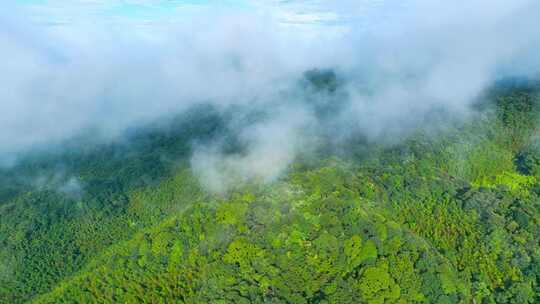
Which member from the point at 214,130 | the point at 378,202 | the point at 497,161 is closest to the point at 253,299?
the point at 378,202

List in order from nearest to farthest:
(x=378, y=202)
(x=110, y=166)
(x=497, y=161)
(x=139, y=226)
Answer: (x=378, y=202) < (x=139, y=226) < (x=497, y=161) < (x=110, y=166)

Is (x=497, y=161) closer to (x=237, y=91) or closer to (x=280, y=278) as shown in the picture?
(x=280, y=278)

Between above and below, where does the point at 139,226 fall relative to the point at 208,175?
below

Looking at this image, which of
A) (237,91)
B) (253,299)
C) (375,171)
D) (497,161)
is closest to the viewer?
(253,299)

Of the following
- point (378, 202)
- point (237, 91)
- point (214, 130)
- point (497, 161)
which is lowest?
point (237, 91)

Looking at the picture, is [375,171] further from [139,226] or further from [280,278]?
[139,226]

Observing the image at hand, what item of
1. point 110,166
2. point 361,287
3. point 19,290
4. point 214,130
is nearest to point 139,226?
point 19,290

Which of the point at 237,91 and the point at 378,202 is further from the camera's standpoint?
the point at 237,91
